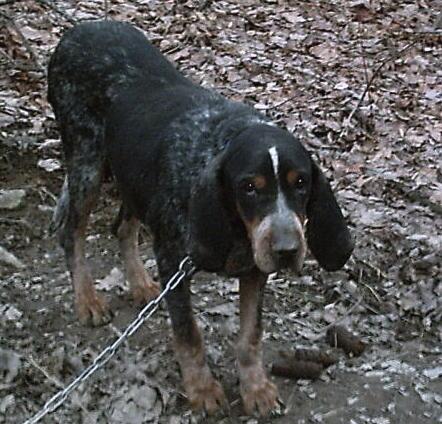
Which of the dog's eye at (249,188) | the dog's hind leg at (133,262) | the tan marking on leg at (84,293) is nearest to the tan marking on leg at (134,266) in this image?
the dog's hind leg at (133,262)

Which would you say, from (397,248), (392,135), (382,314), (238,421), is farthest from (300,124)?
(238,421)

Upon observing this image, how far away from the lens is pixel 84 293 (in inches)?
242

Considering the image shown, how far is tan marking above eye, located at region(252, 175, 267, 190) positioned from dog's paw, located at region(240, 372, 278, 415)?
1413mm

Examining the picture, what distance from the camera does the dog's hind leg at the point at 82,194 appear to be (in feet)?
19.9

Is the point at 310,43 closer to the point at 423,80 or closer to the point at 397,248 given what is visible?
the point at 423,80

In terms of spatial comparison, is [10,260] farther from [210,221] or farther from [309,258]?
[210,221]

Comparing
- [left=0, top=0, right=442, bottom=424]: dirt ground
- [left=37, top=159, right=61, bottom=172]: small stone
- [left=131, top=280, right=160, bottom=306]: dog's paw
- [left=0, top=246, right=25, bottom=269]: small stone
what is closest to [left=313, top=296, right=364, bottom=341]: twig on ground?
[left=0, top=0, right=442, bottom=424]: dirt ground

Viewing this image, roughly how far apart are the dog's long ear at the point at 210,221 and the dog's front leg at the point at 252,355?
55cm

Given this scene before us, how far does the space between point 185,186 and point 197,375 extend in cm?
106

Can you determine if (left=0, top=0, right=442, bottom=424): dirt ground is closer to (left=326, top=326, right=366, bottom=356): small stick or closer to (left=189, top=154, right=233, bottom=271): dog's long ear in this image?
(left=326, top=326, right=366, bottom=356): small stick

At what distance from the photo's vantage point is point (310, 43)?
10.7 metres

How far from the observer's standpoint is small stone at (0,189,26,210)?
7.43 m

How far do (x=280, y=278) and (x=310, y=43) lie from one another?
480 centimetres

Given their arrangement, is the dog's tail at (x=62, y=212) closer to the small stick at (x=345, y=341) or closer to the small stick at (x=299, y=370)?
the small stick at (x=299, y=370)
